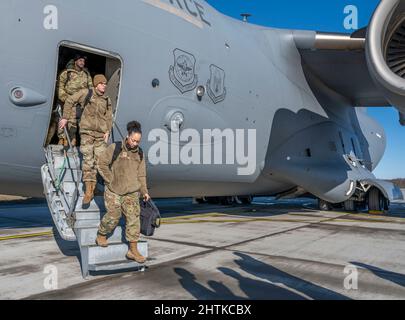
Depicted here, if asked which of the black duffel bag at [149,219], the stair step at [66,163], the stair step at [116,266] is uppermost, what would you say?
the stair step at [66,163]

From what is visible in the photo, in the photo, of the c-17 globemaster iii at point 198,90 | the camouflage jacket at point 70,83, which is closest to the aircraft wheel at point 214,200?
the c-17 globemaster iii at point 198,90

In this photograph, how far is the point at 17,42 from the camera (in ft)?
16.0

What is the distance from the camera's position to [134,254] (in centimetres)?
465

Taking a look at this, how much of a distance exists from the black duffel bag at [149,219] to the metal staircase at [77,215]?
0.16m

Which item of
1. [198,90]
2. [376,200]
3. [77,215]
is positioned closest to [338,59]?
[376,200]

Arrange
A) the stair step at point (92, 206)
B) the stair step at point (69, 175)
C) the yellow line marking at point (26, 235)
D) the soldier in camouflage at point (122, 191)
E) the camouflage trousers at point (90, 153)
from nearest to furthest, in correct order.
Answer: the soldier in camouflage at point (122, 191), the stair step at point (92, 206), the camouflage trousers at point (90, 153), the stair step at point (69, 175), the yellow line marking at point (26, 235)

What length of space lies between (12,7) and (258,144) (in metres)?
5.47

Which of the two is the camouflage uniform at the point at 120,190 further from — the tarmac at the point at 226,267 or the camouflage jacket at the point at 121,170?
the tarmac at the point at 226,267

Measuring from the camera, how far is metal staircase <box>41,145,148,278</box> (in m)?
4.47

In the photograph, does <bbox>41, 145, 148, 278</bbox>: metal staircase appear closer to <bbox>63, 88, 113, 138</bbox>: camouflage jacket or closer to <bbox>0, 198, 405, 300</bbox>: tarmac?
<bbox>0, 198, 405, 300</bbox>: tarmac

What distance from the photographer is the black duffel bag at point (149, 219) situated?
189 inches

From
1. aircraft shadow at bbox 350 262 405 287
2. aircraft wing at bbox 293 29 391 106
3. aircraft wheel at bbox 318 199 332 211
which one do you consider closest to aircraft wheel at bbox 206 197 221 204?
aircraft wheel at bbox 318 199 332 211
